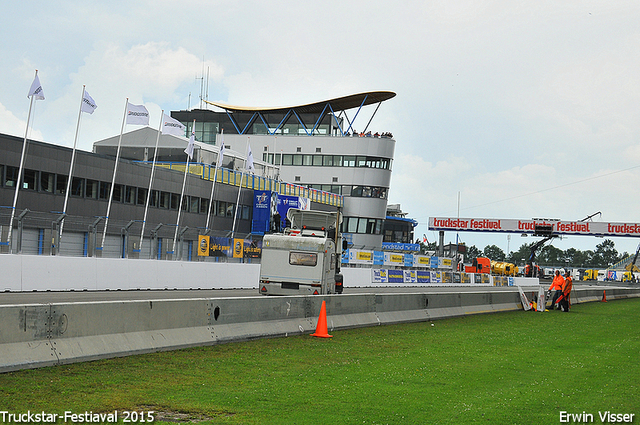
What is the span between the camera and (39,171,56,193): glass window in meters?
42.5

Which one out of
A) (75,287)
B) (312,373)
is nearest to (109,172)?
(75,287)

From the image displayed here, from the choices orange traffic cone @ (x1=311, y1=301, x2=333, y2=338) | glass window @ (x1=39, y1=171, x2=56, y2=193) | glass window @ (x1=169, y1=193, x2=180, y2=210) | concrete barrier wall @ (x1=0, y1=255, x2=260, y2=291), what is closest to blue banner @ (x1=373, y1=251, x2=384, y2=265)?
glass window @ (x1=169, y1=193, x2=180, y2=210)

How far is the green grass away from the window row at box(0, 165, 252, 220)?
3161 cm

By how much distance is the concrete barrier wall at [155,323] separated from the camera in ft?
29.7

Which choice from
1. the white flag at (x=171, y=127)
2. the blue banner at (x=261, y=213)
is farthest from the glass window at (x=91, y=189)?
the blue banner at (x=261, y=213)

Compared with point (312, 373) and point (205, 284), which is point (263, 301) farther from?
point (205, 284)

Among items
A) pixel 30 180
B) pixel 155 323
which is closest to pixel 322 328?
pixel 155 323

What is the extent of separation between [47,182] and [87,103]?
9336 mm

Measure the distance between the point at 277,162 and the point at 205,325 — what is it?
8294 cm

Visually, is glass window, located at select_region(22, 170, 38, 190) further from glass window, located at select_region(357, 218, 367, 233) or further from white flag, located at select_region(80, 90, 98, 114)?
glass window, located at select_region(357, 218, 367, 233)

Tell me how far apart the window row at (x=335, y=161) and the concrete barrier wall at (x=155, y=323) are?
72.0 meters

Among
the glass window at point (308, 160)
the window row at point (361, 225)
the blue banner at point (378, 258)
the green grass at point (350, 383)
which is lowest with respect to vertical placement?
the green grass at point (350, 383)

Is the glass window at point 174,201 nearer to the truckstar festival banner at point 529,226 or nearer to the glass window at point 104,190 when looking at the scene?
the glass window at point 104,190

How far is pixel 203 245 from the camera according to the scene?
3934 cm
